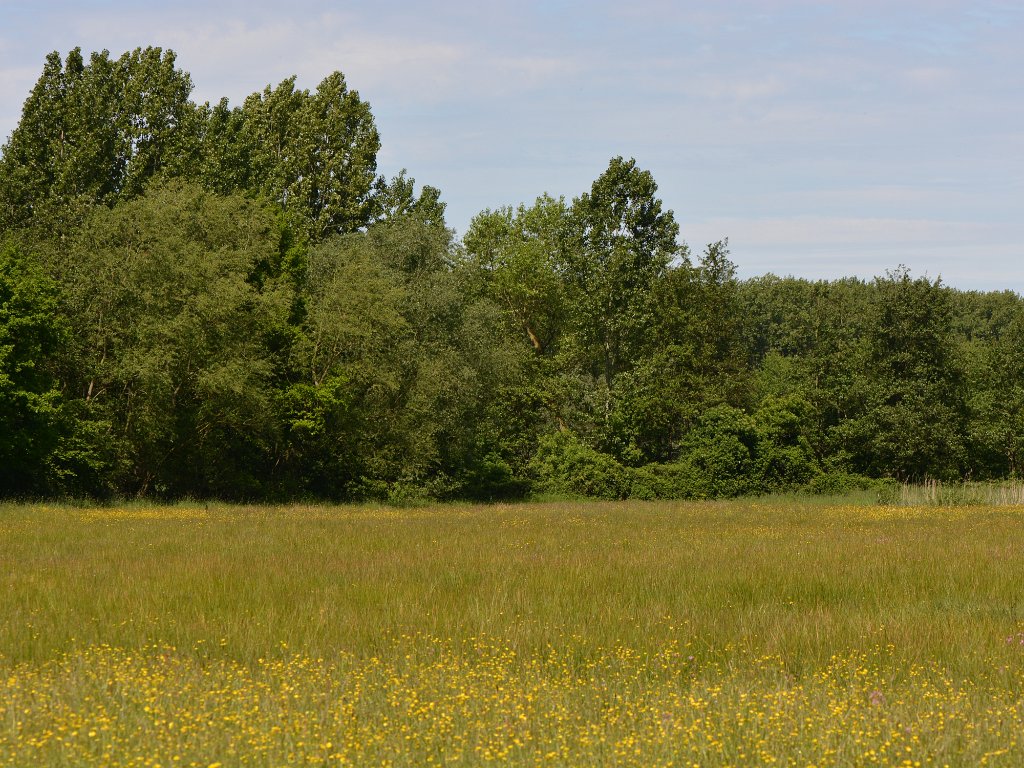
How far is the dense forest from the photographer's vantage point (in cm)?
3675

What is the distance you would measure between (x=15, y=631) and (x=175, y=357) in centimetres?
2777

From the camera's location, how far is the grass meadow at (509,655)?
6402 mm

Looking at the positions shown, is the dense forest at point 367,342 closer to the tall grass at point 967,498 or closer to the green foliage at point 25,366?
the green foliage at point 25,366

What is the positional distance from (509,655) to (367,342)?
1340 inches

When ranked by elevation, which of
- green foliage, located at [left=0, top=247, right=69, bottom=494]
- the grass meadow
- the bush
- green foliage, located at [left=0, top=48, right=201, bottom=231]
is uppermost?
green foliage, located at [left=0, top=48, right=201, bottom=231]

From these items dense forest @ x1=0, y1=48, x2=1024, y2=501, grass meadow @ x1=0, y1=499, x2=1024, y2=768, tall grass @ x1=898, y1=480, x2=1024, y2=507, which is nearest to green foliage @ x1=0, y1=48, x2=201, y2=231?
dense forest @ x1=0, y1=48, x2=1024, y2=501

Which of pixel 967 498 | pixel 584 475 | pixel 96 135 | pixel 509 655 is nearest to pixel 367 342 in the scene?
pixel 584 475

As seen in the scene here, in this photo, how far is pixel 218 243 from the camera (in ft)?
134

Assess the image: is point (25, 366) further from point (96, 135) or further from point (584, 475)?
point (584, 475)

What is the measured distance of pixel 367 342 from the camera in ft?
139

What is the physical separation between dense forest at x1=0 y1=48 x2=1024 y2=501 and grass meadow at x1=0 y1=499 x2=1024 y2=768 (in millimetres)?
18772

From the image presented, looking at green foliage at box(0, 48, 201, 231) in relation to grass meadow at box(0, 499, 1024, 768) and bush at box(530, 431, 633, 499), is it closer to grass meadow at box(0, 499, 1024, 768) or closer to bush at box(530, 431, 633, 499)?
bush at box(530, 431, 633, 499)

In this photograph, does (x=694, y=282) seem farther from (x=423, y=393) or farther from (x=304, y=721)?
(x=304, y=721)

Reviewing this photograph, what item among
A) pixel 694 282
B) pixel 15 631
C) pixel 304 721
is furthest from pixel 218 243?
pixel 304 721
